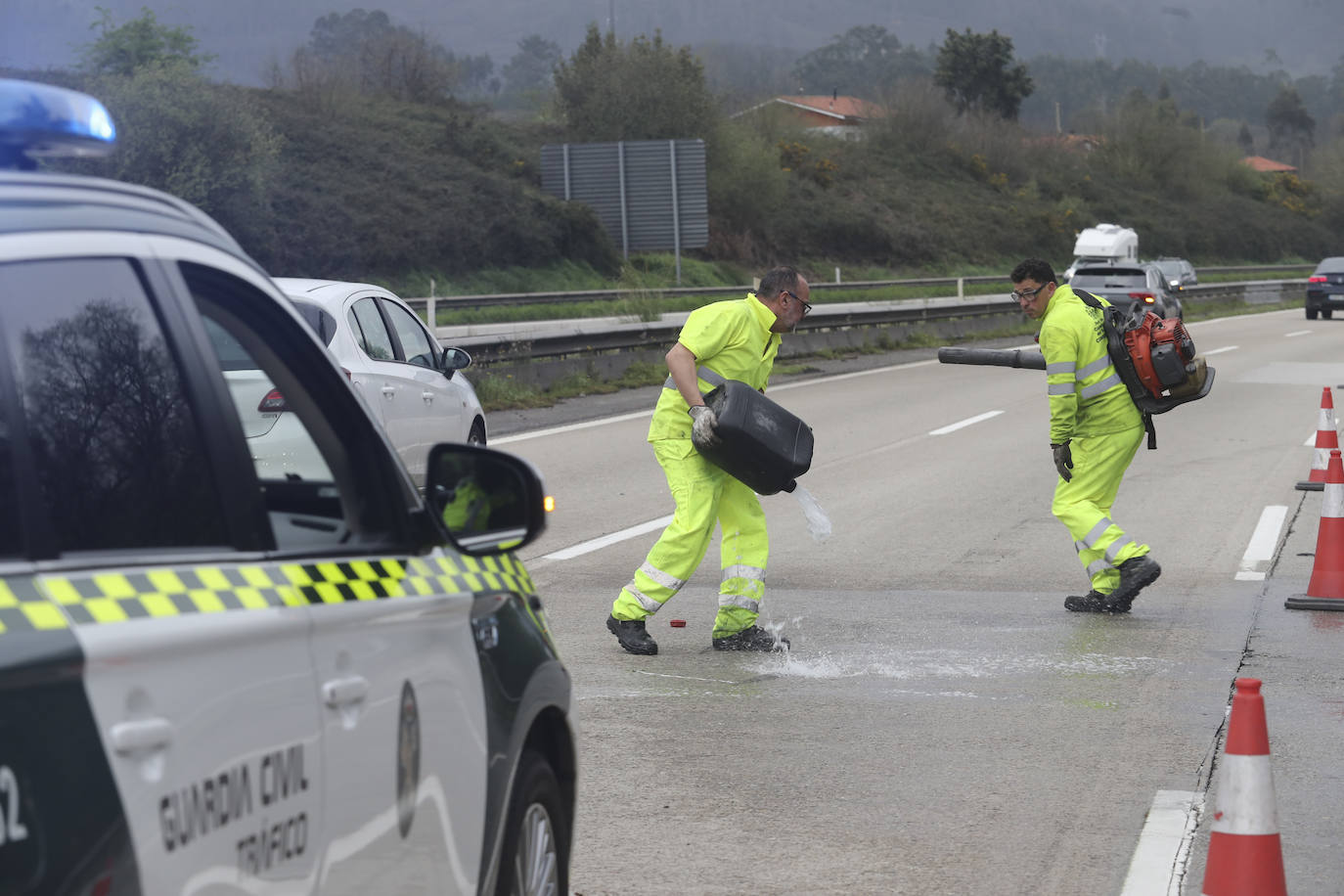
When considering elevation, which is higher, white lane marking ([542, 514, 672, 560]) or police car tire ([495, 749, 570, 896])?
police car tire ([495, 749, 570, 896])

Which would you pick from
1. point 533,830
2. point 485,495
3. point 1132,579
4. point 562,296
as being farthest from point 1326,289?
point 485,495

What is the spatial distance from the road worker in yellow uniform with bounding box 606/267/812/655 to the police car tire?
4.22m

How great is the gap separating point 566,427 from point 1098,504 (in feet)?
31.7

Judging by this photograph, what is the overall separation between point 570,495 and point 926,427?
6.44 metres

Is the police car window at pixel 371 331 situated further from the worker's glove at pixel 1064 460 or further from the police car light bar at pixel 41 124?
the police car light bar at pixel 41 124

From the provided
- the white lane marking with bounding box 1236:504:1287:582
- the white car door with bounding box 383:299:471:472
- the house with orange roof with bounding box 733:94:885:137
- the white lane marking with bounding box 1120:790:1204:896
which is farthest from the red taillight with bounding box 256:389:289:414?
the house with orange roof with bounding box 733:94:885:137

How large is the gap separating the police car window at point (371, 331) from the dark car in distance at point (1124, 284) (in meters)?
23.6

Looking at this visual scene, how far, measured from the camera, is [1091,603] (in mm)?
9062

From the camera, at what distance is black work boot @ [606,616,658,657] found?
7.99m

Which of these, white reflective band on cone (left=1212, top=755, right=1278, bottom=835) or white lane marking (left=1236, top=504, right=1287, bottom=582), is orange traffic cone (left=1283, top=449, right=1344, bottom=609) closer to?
white lane marking (left=1236, top=504, right=1287, bottom=582)

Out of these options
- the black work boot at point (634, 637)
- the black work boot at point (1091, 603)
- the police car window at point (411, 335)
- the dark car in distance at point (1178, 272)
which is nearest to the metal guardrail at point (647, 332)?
the dark car in distance at point (1178, 272)

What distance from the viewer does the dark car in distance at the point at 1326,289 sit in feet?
145

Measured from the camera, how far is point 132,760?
2.01m

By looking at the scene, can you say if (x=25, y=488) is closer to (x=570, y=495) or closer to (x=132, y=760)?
(x=132, y=760)
